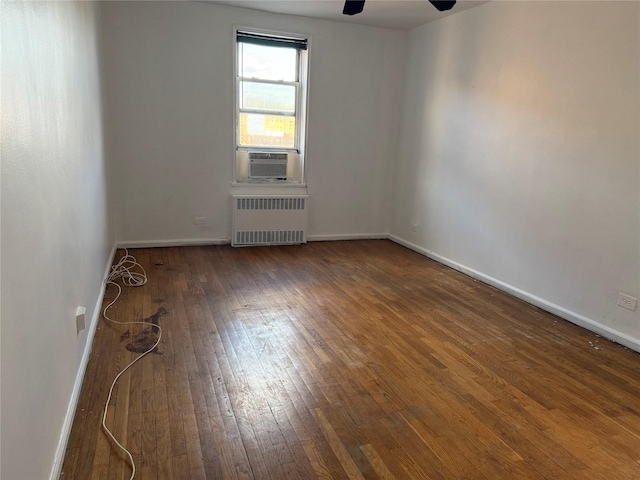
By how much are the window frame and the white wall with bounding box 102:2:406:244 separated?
70mm

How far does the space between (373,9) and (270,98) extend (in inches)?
58.0

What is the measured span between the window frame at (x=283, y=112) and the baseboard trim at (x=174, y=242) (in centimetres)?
71

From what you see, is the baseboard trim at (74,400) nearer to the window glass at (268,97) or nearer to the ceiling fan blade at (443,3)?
the window glass at (268,97)

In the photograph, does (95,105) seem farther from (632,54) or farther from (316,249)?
(632,54)

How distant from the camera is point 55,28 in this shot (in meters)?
2.00

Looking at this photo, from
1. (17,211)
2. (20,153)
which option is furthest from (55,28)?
(17,211)

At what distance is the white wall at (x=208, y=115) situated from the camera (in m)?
4.52

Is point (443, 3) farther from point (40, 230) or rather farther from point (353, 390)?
point (40, 230)

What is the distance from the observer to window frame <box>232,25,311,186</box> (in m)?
4.88

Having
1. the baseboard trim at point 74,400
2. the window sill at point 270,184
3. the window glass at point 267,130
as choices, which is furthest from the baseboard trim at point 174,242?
the baseboard trim at point 74,400

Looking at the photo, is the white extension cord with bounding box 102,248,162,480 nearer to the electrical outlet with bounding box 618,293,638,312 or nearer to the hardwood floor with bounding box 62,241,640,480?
the hardwood floor with bounding box 62,241,640,480

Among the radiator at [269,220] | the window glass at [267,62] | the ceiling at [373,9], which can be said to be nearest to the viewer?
the ceiling at [373,9]

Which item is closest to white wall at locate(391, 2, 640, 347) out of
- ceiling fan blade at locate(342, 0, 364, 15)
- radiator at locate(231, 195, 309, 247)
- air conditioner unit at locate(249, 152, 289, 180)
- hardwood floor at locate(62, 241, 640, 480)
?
hardwood floor at locate(62, 241, 640, 480)

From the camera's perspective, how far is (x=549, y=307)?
142 inches
